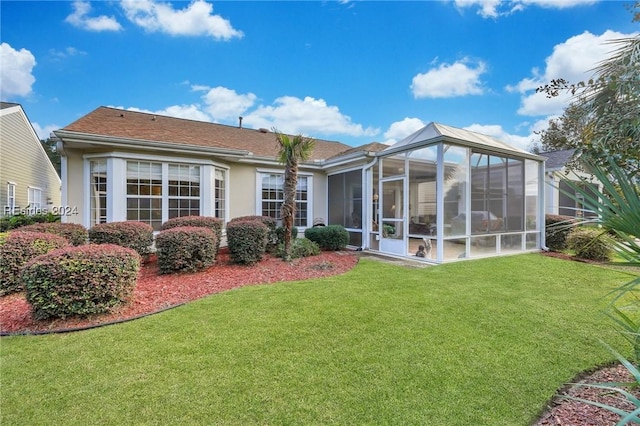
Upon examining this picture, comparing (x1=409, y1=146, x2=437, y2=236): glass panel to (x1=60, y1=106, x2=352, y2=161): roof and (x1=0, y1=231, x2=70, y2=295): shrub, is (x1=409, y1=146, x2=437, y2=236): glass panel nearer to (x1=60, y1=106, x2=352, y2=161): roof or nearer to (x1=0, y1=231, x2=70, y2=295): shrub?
(x1=60, y1=106, x2=352, y2=161): roof

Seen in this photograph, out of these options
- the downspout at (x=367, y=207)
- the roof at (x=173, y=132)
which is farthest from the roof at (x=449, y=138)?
the roof at (x=173, y=132)

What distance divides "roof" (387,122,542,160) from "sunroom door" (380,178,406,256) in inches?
50.4

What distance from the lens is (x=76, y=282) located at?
4223 millimetres

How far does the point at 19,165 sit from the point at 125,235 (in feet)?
46.1

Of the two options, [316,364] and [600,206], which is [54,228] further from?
[600,206]

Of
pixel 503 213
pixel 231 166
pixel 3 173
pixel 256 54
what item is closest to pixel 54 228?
pixel 231 166

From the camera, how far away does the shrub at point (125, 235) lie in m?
7.36

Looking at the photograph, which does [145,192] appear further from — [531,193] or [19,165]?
[531,193]

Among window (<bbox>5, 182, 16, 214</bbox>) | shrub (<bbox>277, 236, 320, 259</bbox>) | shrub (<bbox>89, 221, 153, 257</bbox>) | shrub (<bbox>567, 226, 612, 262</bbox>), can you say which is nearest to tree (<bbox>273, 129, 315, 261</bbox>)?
shrub (<bbox>277, 236, 320, 259</bbox>)

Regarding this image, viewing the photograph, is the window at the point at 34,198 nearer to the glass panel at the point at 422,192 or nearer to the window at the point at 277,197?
the window at the point at 277,197

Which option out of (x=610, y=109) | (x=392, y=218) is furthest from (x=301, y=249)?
(x=610, y=109)

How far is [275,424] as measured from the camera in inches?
91.2

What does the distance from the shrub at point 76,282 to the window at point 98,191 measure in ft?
17.7

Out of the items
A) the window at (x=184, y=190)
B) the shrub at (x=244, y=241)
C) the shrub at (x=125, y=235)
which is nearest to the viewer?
the shrub at (x=125, y=235)
